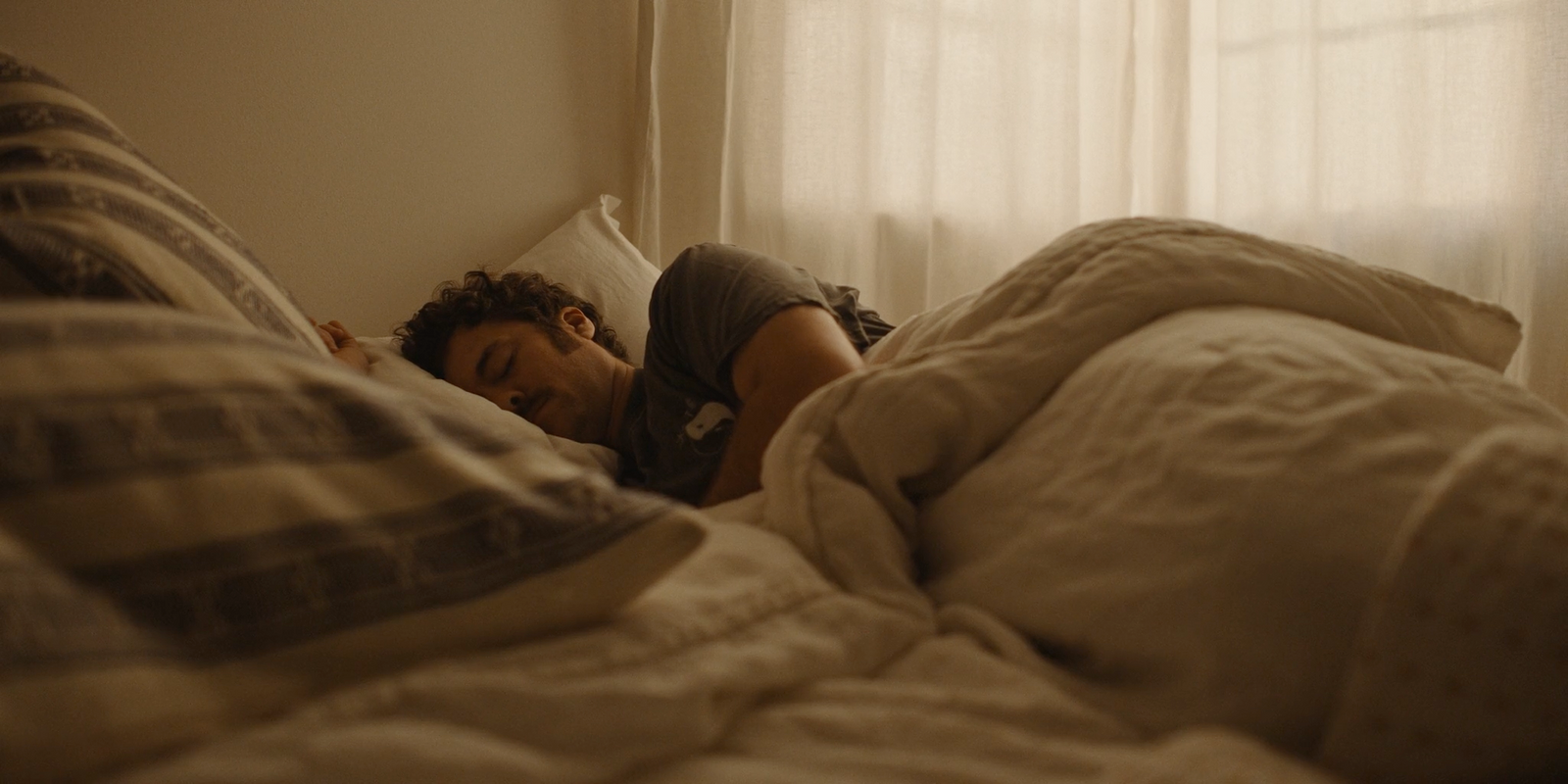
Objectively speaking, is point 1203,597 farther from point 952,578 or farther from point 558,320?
Result: point 558,320

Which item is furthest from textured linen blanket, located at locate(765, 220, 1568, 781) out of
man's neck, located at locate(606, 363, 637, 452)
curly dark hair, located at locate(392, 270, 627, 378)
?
curly dark hair, located at locate(392, 270, 627, 378)

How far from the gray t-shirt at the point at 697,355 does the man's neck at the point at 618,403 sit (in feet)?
0.05

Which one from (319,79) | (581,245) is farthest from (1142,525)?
(319,79)

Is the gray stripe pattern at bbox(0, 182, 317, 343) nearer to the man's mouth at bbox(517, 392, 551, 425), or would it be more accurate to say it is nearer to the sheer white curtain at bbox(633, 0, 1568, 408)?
the man's mouth at bbox(517, 392, 551, 425)

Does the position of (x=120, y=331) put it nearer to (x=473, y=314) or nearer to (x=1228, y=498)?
(x=1228, y=498)

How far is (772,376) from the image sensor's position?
1145mm

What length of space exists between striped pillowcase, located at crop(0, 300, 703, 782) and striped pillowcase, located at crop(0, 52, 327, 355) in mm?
Result: 142

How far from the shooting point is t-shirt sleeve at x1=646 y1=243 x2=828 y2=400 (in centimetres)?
120

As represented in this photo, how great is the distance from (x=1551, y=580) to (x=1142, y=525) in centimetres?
17

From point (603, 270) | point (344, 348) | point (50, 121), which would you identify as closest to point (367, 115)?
point (603, 270)

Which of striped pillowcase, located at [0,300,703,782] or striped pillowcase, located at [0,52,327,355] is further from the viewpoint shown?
striped pillowcase, located at [0,52,327,355]

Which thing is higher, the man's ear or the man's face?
the man's ear

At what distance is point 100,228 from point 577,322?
Result: 90 centimetres

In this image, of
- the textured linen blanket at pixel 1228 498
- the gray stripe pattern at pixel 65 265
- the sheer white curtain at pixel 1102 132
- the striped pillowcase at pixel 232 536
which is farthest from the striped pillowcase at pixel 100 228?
the sheer white curtain at pixel 1102 132
